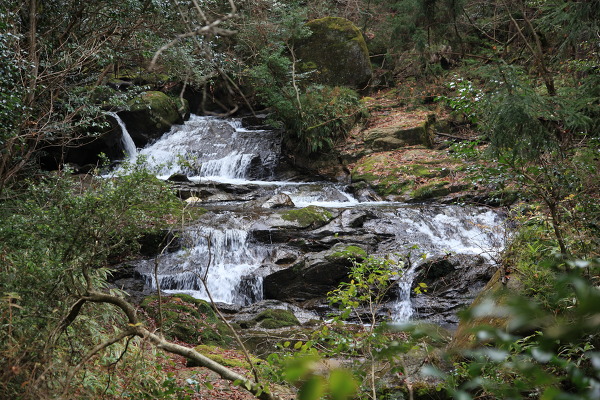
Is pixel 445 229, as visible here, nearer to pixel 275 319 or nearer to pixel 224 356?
pixel 275 319

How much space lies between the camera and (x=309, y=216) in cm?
1089

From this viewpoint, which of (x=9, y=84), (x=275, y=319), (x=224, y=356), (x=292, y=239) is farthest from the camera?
(x=292, y=239)

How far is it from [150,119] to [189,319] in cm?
1187

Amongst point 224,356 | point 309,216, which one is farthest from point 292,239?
point 224,356

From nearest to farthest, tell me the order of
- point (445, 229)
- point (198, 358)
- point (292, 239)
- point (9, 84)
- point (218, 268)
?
point (198, 358)
point (9, 84)
point (218, 268)
point (292, 239)
point (445, 229)

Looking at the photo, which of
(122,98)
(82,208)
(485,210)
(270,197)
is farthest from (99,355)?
(485,210)

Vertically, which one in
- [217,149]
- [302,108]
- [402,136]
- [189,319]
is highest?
[302,108]

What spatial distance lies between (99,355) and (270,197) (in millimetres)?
9003

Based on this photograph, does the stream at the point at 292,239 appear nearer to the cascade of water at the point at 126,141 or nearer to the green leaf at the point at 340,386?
the cascade of water at the point at 126,141

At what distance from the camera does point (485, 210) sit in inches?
449

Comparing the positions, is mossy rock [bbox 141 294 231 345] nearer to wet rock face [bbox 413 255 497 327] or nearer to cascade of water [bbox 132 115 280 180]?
wet rock face [bbox 413 255 497 327]

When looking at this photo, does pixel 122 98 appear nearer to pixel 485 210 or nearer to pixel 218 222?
pixel 218 222

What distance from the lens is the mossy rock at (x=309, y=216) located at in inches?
422

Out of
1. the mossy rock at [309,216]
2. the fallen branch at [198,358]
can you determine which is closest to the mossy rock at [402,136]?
the mossy rock at [309,216]
